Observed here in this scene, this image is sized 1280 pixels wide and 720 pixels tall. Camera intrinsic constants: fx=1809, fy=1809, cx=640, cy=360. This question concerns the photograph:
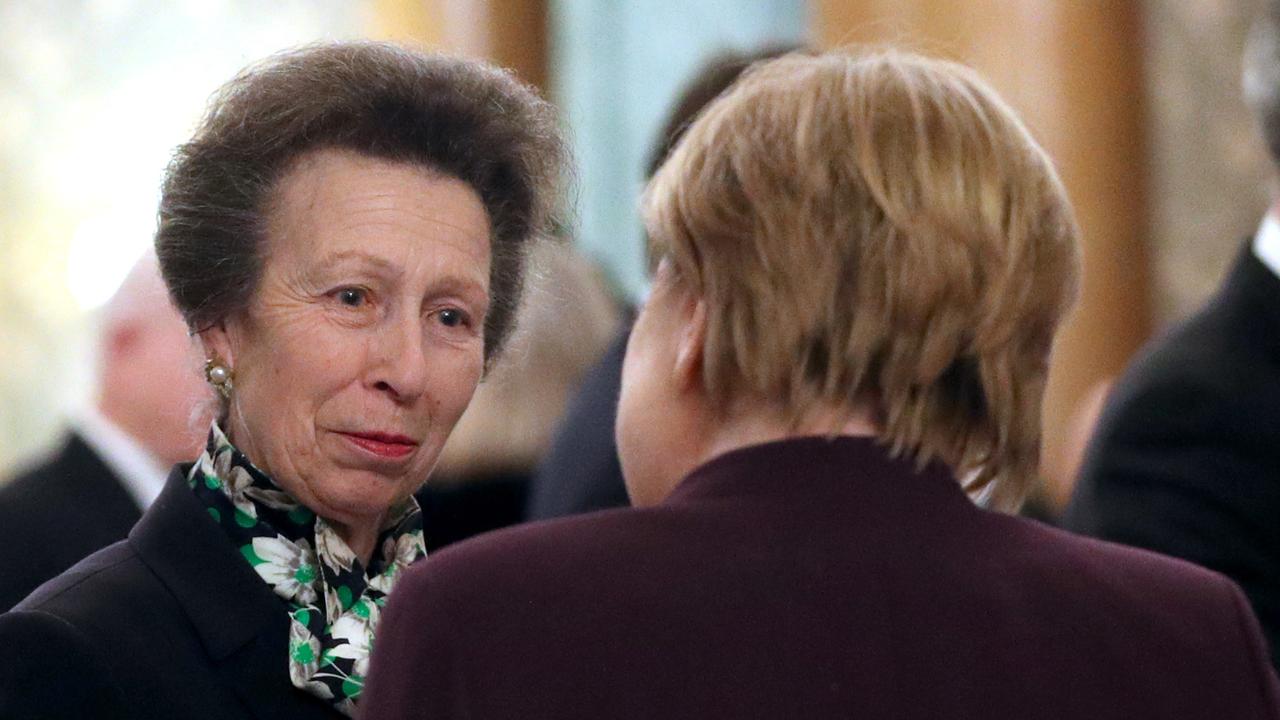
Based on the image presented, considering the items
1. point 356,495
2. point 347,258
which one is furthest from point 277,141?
point 356,495

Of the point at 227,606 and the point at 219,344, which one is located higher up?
the point at 219,344

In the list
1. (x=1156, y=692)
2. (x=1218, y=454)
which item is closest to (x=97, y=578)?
(x=1156, y=692)

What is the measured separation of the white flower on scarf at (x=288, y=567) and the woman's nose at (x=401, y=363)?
0.20m

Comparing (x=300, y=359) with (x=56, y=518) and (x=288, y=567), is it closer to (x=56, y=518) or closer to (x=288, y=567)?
(x=288, y=567)

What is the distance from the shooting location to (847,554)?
1700 mm

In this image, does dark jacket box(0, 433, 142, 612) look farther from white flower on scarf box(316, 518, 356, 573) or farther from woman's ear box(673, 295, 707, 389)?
woman's ear box(673, 295, 707, 389)

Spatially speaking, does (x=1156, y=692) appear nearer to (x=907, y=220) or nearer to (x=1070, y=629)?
(x=1070, y=629)

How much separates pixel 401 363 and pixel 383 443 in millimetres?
99

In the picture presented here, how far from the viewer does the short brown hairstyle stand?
200cm

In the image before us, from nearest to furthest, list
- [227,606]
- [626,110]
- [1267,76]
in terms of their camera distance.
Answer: [227,606] → [1267,76] → [626,110]

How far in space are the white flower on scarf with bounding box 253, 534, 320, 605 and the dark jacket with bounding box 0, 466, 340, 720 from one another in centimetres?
1

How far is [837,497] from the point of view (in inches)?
68.7

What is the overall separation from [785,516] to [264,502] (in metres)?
0.62

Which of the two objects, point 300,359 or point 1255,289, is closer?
point 300,359
